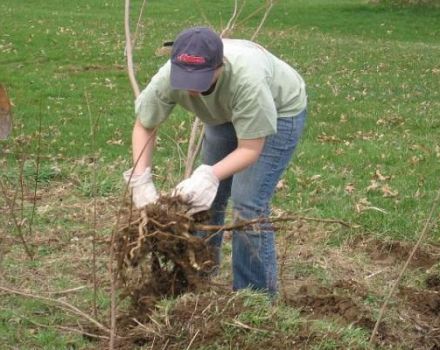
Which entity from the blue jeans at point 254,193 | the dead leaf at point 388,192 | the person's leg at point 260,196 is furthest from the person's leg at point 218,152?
the dead leaf at point 388,192

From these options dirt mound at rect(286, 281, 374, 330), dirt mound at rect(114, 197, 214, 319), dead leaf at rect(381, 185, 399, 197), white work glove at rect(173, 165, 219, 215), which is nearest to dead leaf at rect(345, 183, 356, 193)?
dead leaf at rect(381, 185, 399, 197)

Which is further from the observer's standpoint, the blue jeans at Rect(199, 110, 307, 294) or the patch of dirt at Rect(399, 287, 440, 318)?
the patch of dirt at Rect(399, 287, 440, 318)

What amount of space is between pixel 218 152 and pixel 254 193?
0.93 ft

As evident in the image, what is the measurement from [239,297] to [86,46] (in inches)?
427

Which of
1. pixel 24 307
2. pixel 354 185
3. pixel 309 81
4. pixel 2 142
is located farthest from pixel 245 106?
pixel 309 81

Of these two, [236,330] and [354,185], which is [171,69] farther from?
[354,185]

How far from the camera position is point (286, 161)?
3.78 m

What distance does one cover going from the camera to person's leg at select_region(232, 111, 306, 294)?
12.0ft

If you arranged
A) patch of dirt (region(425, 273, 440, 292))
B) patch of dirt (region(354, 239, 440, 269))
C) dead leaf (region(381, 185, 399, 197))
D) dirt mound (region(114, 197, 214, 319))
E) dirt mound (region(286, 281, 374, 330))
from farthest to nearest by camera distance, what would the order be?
dead leaf (region(381, 185, 399, 197)) → patch of dirt (region(354, 239, 440, 269)) → patch of dirt (region(425, 273, 440, 292)) → dirt mound (region(286, 281, 374, 330)) → dirt mound (region(114, 197, 214, 319))

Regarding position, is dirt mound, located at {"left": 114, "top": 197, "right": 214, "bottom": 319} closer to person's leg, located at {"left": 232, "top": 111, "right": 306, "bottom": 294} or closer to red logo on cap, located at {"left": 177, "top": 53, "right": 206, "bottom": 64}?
Result: person's leg, located at {"left": 232, "top": 111, "right": 306, "bottom": 294}

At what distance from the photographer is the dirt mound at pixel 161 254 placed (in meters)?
3.36

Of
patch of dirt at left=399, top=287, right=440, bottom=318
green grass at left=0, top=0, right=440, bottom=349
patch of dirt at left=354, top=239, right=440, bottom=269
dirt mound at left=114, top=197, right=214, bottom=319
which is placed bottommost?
green grass at left=0, top=0, right=440, bottom=349

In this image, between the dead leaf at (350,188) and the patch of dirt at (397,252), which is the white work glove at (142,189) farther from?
the dead leaf at (350,188)

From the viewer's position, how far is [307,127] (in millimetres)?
8594
